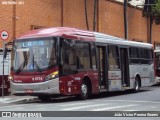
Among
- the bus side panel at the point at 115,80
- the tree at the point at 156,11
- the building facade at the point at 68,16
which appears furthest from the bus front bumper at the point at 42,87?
the tree at the point at 156,11

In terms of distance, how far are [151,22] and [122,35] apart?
4889mm

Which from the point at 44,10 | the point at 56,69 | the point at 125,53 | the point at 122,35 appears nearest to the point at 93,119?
→ the point at 56,69

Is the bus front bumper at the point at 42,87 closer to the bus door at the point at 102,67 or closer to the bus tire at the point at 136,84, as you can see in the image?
the bus door at the point at 102,67

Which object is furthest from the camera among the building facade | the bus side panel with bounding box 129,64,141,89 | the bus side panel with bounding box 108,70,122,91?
the building facade

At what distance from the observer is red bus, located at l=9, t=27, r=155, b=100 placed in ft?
64.0

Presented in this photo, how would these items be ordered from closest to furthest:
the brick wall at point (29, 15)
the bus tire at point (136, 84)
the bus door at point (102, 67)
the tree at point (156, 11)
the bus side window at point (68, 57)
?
1. the bus side window at point (68, 57)
2. the bus door at point (102, 67)
3. the bus tire at point (136, 84)
4. the brick wall at point (29, 15)
5. the tree at point (156, 11)

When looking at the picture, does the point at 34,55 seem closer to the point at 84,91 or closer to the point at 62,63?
the point at 62,63

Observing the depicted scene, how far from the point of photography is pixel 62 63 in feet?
64.5

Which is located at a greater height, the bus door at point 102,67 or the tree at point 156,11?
the tree at point 156,11

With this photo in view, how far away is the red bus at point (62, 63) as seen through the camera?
19500mm

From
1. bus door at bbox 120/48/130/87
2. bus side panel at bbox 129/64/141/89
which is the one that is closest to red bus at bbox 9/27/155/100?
bus door at bbox 120/48/130/87

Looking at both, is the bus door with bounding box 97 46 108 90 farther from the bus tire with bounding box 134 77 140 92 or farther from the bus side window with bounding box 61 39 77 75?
the bus tire with bounding box 134 77 140 92

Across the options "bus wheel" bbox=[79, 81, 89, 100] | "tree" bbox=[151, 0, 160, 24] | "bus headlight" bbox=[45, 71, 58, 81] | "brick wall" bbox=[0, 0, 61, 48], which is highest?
"tree" bbox=[151, 0, 160, 24]

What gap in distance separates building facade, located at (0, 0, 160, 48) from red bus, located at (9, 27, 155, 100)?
714 cm
